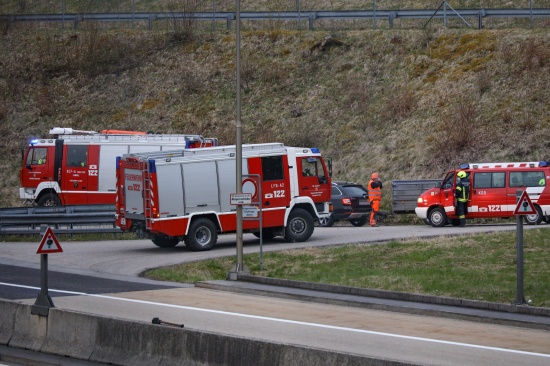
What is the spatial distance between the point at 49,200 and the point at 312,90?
16.3 m

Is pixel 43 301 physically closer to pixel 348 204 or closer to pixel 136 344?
pixel 136 344

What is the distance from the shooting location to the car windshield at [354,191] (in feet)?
109

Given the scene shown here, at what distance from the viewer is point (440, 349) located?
44.9 feet

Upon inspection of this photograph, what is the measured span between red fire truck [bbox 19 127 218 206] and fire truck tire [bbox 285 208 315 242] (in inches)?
331

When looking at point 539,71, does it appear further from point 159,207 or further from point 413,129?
point 159,207

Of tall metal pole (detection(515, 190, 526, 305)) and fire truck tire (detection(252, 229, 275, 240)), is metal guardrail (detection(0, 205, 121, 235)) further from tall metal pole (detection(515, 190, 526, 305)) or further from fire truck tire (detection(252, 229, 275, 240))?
tall metal pole (detection(515, 190, 526, 305))

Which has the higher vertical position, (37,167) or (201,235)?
(37,167)

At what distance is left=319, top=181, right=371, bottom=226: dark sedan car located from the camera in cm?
3309

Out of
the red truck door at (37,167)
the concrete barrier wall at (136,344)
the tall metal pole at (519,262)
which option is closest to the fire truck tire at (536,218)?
the tall metal pole at (519,262)

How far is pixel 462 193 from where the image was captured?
29.8 meters

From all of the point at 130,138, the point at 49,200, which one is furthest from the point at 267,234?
the point at 49,200

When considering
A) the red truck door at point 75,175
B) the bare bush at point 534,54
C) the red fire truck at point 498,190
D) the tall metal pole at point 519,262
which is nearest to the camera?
the tall metal pole at point 519,262

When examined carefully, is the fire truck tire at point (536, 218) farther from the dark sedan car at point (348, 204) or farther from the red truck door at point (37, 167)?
the red truck door at point (37, 167)

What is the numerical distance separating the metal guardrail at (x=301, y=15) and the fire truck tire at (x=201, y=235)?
24844 millimetres
